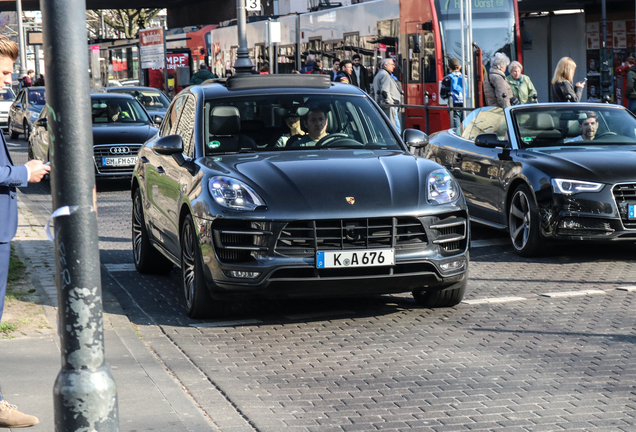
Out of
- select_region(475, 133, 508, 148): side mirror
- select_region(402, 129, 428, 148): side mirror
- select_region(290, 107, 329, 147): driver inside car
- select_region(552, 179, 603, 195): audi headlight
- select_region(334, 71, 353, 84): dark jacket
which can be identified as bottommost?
select_region(552, 179, 603, 195): audi headlight

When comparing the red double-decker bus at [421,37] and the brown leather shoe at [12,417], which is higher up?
the red double-decker bus at [421,37]

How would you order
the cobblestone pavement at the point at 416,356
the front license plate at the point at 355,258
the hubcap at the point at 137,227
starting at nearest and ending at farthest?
1. the cobblestone pavement at the point at 416,356
2. the front license plate at the point at 355,258
3. the hubcap at the point at 137,227

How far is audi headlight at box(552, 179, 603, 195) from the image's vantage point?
9.05 m

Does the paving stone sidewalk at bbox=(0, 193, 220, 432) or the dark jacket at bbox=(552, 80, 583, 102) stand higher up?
the dark jacket at bbox=(552, 80, 583, 102)

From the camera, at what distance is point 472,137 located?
1127cm

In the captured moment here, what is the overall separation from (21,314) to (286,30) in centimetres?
2426

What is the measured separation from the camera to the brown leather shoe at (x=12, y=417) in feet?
14.7

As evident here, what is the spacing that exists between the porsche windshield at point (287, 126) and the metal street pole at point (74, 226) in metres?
3.90

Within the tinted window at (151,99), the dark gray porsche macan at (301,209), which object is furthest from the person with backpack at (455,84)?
the dark gray porsche macan at (301,209)

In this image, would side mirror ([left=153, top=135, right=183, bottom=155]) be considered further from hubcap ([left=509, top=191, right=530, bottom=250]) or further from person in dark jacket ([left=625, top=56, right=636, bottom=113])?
person in dark jacket ([left=625, top=56, right=636, bottom=113])

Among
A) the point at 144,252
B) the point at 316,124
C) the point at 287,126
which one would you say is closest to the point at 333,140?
the point at 316,124

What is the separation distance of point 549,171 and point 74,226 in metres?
6.50

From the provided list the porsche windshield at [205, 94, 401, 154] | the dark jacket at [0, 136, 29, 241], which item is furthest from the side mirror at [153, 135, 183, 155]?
the dark jacket at [0, 136, 29, 241]

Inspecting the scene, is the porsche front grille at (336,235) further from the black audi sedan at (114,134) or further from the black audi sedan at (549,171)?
the black audi sedan at (114,134)
